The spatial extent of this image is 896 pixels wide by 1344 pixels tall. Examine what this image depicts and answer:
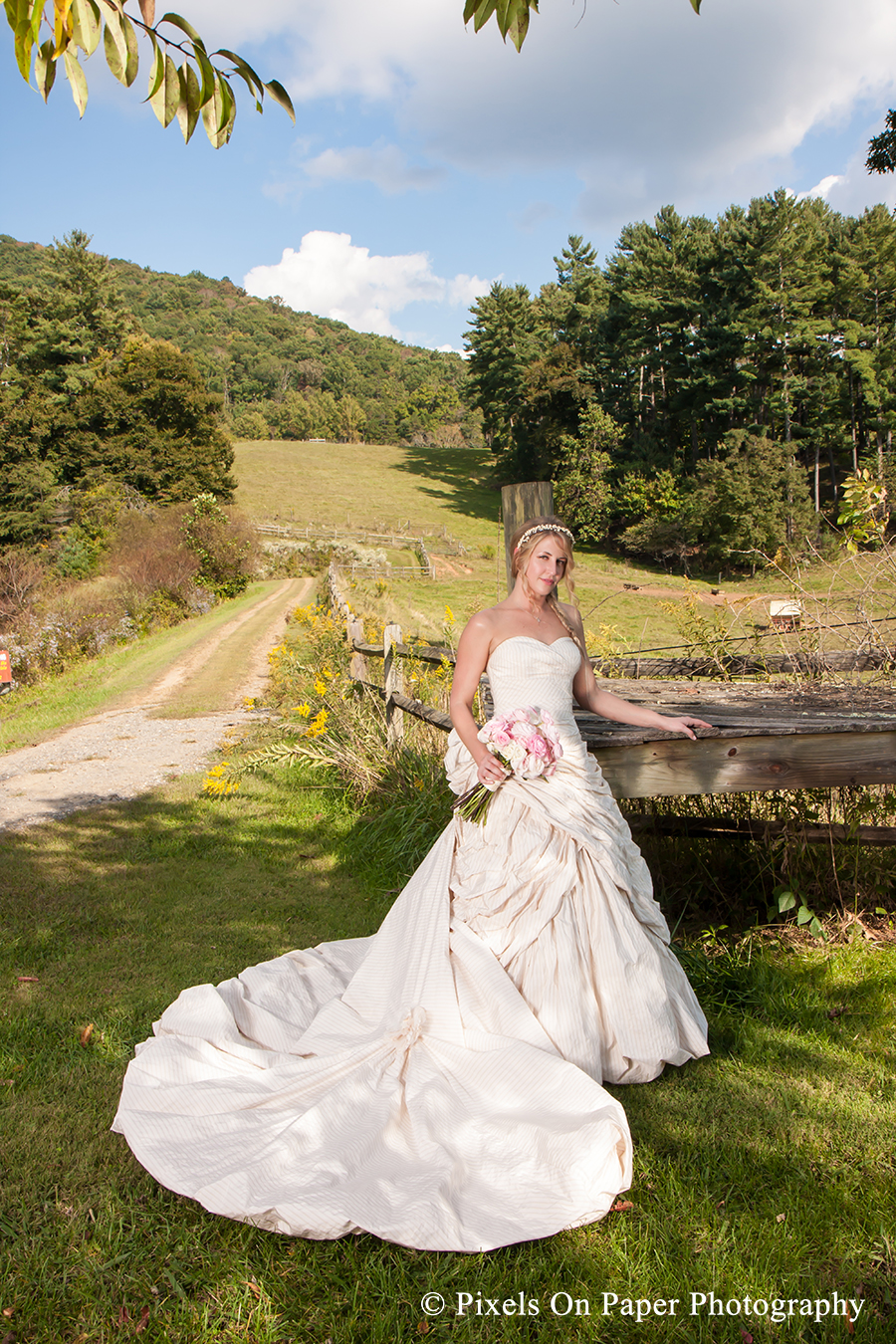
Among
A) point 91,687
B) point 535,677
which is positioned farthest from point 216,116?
point 91,687

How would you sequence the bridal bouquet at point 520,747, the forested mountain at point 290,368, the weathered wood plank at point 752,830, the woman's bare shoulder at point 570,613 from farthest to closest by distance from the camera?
the forested mountain at point 290,368
the weathered wood plank at point 752,830
the woman's bare shoulder at point 570,613
the bridal bouquet at point 520,747

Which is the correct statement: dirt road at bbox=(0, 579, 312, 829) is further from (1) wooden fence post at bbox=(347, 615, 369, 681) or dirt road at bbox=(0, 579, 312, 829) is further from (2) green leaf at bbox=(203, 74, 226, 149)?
(2) green leaf at bbox=(203, 74, 226, 149)

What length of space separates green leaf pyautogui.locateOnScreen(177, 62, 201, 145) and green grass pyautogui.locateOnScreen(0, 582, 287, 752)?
30.0 feet

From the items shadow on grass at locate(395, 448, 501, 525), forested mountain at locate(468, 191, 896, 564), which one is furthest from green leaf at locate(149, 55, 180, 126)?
shadow on grass at locate(395, 448, 501, 525)

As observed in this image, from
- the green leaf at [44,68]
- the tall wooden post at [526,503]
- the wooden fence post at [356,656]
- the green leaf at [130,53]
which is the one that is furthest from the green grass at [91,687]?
the green leaf at [130,53]

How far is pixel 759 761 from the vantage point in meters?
3.47

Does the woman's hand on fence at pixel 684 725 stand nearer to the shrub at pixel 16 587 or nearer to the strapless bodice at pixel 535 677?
the strapless bodice at pixel 535 677

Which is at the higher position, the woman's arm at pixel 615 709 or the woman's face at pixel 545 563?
the woman's face at pixel 545 563

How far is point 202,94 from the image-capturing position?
1810 millimetres

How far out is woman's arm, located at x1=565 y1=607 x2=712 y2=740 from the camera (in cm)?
341

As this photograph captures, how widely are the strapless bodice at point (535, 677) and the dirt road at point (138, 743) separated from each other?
4.84m

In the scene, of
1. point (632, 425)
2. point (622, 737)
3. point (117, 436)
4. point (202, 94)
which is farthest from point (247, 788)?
point (632, 425)

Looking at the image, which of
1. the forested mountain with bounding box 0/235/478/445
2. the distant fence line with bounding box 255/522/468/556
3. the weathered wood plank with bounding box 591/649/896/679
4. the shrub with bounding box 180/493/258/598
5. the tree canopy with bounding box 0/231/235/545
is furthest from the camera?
the forested mountain with bounding box 0/235/478/445

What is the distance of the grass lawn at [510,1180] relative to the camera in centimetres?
201
